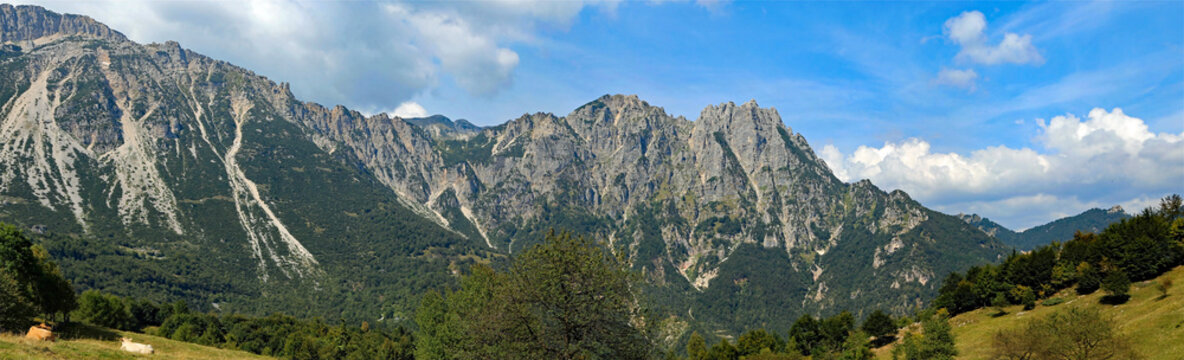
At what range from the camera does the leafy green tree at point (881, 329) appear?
93688 mm

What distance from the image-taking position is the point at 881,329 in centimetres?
9394

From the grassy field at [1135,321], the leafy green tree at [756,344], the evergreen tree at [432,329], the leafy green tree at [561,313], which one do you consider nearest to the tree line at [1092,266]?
the grassy field at [1135,321]

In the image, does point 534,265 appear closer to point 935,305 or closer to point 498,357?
point 498,357

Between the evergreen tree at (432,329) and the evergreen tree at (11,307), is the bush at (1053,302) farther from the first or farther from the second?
the evergreen tree at (11,307)

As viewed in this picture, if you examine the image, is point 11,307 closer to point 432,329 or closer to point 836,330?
point 432,329

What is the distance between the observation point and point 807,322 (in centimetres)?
11831

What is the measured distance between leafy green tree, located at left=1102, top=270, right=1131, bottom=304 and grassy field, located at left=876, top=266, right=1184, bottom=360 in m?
1.15

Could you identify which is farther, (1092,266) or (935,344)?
(1092,266)

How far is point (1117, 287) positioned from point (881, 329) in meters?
35.0

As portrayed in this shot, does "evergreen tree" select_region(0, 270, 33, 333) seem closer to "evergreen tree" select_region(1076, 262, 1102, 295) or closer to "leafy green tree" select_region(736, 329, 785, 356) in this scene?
"leafy green tree" select_region(736, 329, 785, 356)

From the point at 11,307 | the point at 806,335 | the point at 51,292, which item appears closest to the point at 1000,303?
the point at 806,335

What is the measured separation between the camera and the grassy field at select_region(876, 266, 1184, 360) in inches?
1808

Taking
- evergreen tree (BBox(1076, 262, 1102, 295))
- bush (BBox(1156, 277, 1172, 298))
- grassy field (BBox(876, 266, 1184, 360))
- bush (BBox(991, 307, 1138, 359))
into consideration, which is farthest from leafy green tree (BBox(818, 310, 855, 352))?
bush (BBox(991, 307, 1138, 359))

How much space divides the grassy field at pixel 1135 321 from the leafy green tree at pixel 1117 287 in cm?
115
